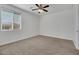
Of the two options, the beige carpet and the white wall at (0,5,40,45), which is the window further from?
the beige carpet

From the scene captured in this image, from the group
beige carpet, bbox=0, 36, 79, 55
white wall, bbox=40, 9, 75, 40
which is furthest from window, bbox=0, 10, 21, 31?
white wall, bbox=40, 9, 75, 40

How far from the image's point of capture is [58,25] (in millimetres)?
1985

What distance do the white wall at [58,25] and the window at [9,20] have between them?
1.90ft

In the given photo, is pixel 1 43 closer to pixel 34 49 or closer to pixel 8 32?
pixel 8 32

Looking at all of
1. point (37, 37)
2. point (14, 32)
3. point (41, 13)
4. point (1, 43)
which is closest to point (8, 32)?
point (14, 32)

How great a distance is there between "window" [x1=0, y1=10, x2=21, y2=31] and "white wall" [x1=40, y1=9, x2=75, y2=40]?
0.58 meters

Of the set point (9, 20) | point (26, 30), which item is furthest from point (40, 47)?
point (9, 20)

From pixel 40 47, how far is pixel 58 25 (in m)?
0.66

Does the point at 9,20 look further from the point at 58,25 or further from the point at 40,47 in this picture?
the point at 58,25

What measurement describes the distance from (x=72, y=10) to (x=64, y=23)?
33 cm

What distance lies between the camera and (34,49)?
185 centimetres

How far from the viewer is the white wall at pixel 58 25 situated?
1.86m

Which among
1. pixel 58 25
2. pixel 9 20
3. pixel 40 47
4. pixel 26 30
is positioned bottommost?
pixel 40 47
